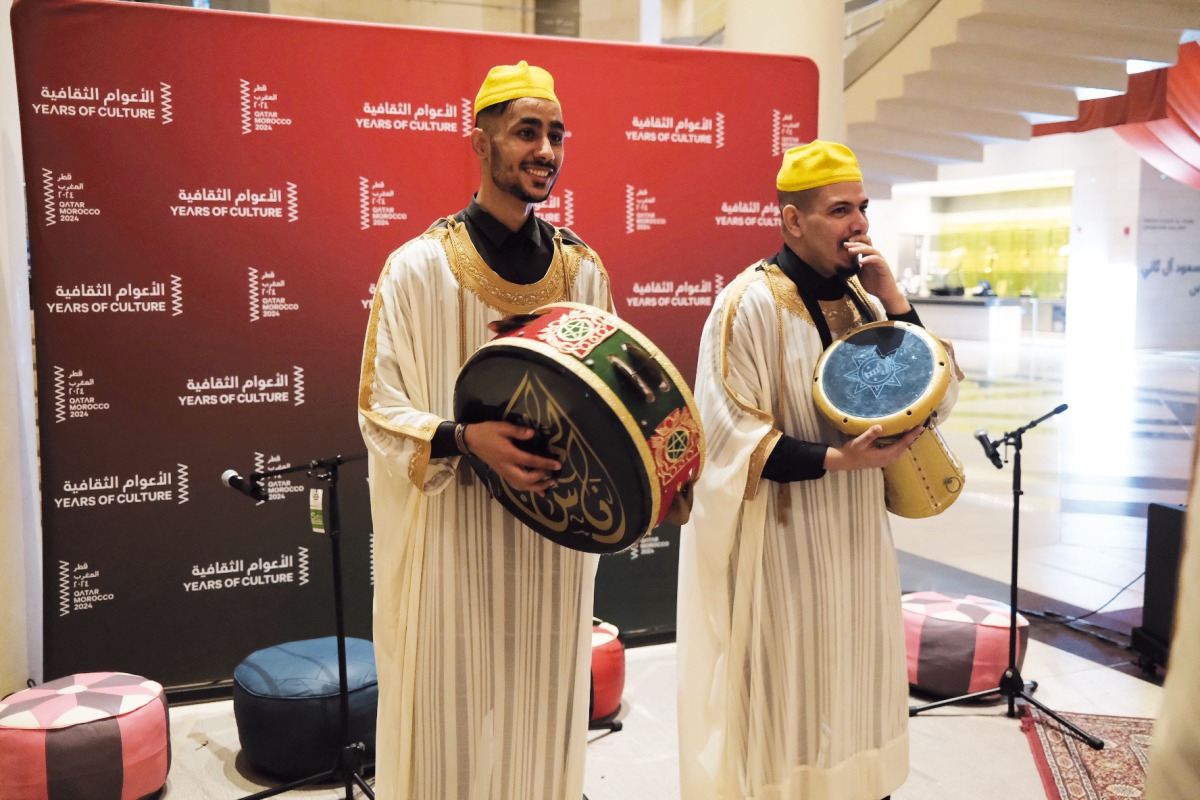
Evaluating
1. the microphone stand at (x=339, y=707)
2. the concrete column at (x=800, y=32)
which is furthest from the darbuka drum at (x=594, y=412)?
the concrete column at (x=800, y=32)

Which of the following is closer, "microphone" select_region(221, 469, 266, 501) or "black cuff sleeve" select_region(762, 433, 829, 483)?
"black cuff sleeve" select_region(762, 433, 829, 483)

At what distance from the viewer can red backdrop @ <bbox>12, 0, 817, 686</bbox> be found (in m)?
3.47

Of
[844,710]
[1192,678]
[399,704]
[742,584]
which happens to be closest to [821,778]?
[844,710]

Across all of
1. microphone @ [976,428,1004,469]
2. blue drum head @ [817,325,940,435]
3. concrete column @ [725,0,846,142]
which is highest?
concrete column @ [725,0,846,142]

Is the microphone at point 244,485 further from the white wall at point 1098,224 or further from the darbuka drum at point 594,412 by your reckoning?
the white wall at point 1098,224

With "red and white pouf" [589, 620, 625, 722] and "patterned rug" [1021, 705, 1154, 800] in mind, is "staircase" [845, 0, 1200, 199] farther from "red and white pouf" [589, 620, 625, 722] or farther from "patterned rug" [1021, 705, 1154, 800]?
"red and white pouf" [589, 620, 625, 722]

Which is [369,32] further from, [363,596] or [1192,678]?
[1192,678]

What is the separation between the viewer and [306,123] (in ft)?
12.2

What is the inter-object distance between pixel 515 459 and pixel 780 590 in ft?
3.06

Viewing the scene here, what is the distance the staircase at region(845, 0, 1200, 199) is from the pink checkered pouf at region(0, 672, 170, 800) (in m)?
7.82

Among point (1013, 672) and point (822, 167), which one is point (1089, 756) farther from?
point (822, 167)

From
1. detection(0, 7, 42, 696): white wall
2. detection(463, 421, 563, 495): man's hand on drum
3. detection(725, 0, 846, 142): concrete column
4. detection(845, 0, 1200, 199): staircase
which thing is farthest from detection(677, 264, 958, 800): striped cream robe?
detection(845, 0, 1200, 199): staircase

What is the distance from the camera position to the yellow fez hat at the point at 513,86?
2.02 meters

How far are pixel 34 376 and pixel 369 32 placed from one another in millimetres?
1695
